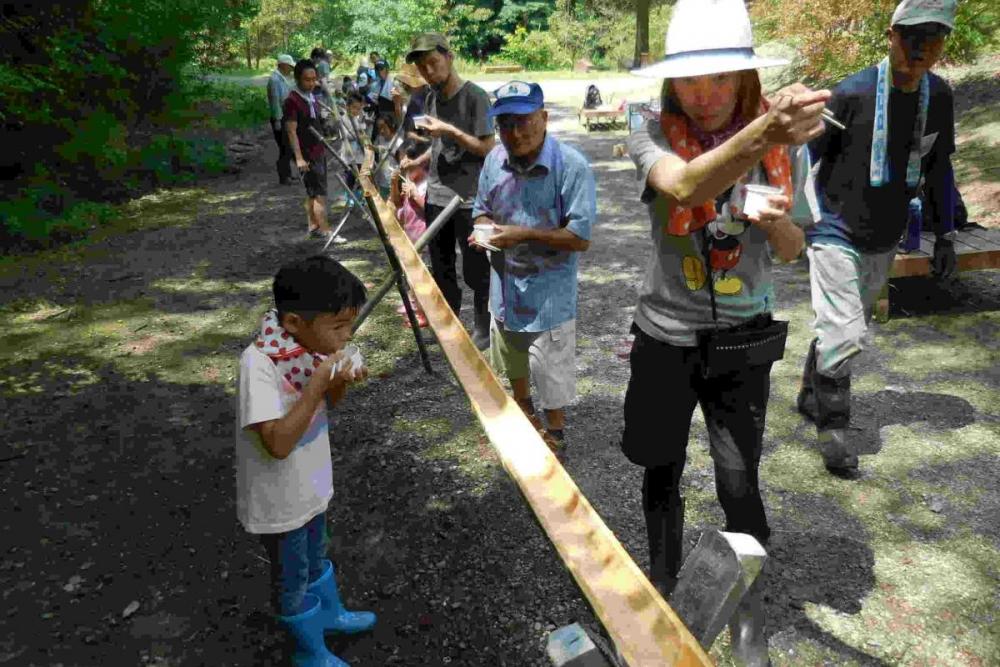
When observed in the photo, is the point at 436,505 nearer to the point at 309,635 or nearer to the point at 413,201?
the point at 309,635

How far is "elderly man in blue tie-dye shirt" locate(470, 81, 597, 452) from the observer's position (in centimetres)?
334

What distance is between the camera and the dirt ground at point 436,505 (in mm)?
2830

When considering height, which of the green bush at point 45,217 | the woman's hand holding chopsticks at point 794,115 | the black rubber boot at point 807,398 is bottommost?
the black rubber boot at point 807,398

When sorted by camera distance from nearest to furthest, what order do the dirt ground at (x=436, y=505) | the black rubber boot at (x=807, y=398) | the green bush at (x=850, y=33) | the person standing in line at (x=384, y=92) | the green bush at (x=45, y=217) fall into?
the dirt ground at (x=436, y=505) < the black rubber boot at (x=807, y=398) < the green bush at (x=45, y=217) < the person standing in line at (x=384, y=92) < the green bush at (x=850, y=33)

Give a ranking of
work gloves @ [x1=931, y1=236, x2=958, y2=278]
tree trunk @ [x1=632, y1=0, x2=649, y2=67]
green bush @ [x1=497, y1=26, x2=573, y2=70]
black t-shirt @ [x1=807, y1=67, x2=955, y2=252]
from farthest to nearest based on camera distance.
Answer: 1. green bush @ [x1=497, y1=26, x2=573, y2=70]
2. tree trunk @ [x1=632, y1=0, x2=649, y2=67]
3. work gloves @ [x1=931, y1=236, x2=958, y2=278]
4. black t-shirt @ [x1=807, y1=67, x2=955, y2=252]

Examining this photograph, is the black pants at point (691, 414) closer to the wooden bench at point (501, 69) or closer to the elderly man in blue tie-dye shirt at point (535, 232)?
the elderly man in blue tie-dye shirt at point (535, 232)

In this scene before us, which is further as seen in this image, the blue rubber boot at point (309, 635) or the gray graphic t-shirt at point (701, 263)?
the blue rubber boot at point (309, 635)

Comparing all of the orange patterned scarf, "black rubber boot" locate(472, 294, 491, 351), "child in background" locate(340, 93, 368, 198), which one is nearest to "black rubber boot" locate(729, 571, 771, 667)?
the orange patterned scarf

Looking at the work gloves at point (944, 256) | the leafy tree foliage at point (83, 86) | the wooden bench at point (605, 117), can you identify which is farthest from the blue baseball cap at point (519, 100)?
the wooden bench at point (605, 117)

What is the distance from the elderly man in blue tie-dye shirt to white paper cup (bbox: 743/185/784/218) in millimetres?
1503

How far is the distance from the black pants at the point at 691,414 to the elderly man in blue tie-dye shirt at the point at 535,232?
1033mm

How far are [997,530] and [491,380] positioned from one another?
2.31 m

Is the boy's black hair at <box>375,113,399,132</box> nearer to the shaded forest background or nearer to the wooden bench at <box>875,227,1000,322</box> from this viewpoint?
the shaded forest background

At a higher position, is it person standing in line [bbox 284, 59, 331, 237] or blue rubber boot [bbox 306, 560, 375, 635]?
person standing in line [bbox 284, 59, 331, 237]
